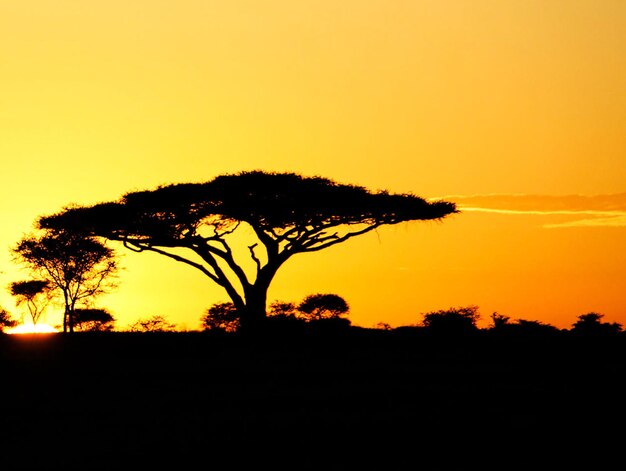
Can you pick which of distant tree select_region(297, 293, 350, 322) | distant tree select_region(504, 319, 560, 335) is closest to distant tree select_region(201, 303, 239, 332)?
distant tree select_region(297, 293, 350, 322)

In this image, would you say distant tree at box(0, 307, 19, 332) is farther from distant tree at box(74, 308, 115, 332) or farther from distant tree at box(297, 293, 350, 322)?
distant tree at box(297, 293, 350, 322)

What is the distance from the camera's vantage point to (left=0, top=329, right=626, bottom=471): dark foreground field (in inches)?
595

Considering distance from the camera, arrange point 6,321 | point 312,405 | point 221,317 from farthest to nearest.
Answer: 1. point 6,321
2. point 221,317
3. point 312,405

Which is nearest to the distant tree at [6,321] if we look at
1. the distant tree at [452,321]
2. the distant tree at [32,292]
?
the distant tree at [32,292]

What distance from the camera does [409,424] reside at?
17766mm

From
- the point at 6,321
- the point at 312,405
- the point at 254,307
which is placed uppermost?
the point at 6,321

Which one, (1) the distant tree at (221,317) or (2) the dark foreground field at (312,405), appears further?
(1) the distant tree at (221,317)

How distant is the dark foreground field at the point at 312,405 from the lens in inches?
595

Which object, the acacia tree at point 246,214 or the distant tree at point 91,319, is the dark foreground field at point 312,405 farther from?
the distant tree at point 91,319

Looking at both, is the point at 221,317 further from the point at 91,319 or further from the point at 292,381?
the point at 292,381

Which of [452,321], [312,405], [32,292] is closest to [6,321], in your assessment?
[32,292]

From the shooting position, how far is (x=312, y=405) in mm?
20234

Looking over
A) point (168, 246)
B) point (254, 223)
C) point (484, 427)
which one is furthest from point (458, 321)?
point (484, 427)

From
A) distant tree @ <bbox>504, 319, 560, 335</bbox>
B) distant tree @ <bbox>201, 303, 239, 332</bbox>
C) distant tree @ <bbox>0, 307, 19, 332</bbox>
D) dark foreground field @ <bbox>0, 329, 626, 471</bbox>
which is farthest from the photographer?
distant tree @ <bbox>0, 307, 19, 332</bbox>
